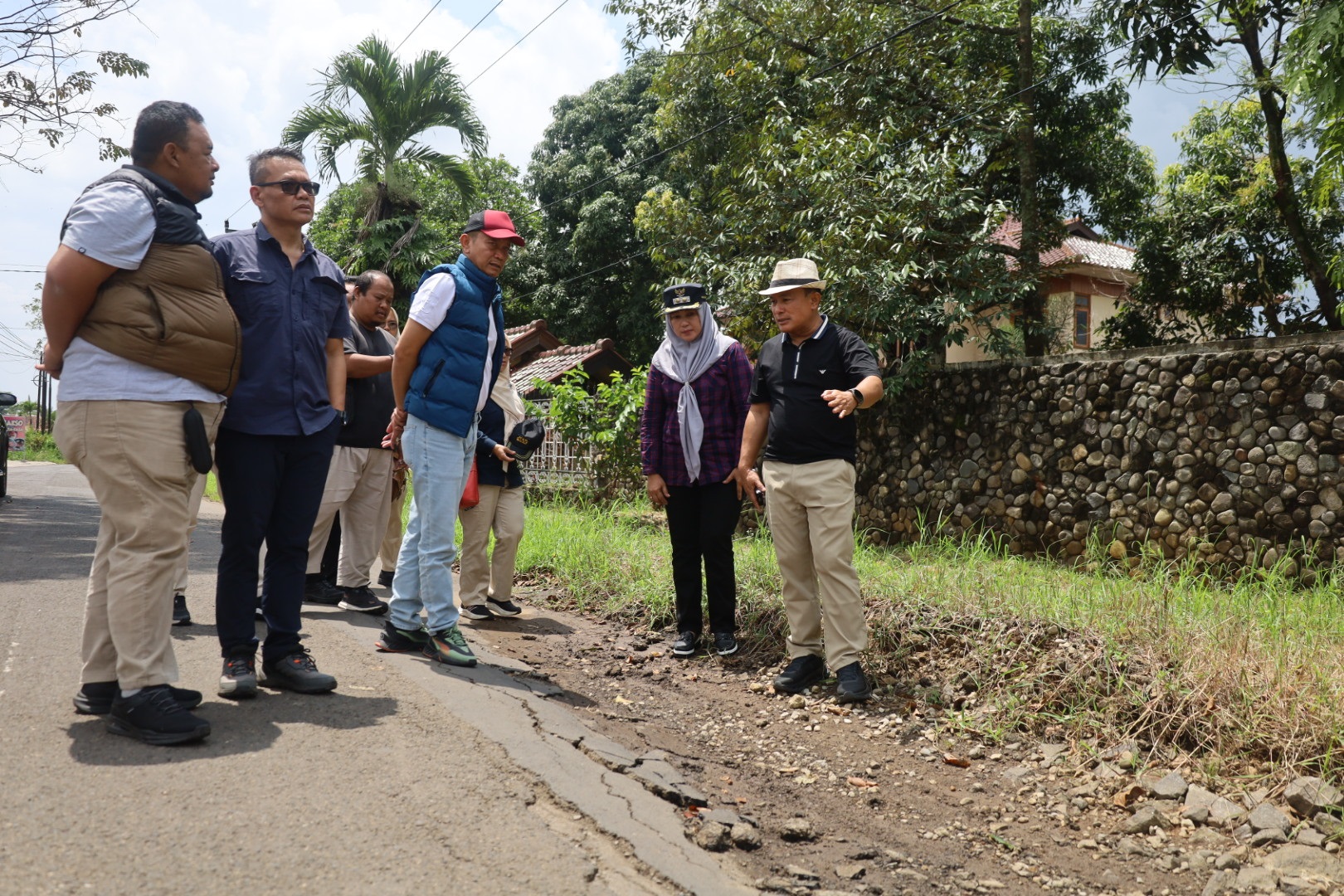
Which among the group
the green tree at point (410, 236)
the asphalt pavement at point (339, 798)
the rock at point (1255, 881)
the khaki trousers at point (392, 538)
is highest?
the green tree at point (410, 236)

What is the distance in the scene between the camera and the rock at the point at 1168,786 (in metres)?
3.44

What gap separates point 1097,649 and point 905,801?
1.35m

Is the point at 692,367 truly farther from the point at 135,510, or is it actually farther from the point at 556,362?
the point at 556,362

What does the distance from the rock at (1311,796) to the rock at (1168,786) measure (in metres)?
0.32

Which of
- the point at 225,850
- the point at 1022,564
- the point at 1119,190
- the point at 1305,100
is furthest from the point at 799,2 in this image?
the point at 225,850

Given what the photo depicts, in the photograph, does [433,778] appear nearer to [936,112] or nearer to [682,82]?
[936,112]

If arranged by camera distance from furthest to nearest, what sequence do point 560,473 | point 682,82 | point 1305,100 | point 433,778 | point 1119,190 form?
point 1119,190 < point 682,82 < point 560,473 < point 1305,100 < point 433,778

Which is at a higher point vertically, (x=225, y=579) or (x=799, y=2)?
(x=799, y=2)

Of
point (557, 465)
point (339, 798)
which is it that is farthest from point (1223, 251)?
point (339, 798)

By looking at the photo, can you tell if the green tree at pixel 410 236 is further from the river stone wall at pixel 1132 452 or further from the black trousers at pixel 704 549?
the black trousers at pixel 704 549

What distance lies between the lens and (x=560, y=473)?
13328 mm

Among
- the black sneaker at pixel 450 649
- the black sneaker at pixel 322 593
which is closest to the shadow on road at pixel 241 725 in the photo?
the black sneaker at pixel 450 649

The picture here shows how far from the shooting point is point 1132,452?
8.52m

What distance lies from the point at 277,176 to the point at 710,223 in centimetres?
1021
